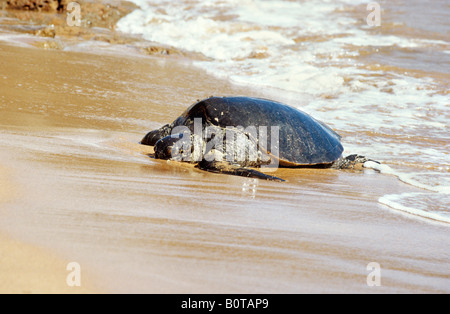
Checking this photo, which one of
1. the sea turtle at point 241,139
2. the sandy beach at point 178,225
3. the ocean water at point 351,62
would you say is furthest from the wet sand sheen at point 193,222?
the ocean water at point 351,62

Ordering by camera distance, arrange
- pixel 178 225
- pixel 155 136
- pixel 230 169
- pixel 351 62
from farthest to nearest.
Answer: pixel 351 62
pixel 155 136
pixel 230 169
pixel 178 225

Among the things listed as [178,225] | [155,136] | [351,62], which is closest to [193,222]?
[178,225]

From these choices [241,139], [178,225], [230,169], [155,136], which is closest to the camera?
[178,225]

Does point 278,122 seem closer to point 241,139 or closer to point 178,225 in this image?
point 241,139

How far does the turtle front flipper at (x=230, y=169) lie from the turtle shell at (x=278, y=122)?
1.31 feet

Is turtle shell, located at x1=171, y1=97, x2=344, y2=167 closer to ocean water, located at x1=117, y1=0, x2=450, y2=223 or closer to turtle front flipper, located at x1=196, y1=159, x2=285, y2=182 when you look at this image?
turtle front flipper, located at x1=196, y1=159, x2=285, y2=182

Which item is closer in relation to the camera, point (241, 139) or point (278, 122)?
point (241, 139)

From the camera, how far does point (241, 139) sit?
4176mm

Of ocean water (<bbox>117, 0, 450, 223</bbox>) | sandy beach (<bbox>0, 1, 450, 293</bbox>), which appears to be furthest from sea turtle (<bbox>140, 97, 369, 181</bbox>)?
ocean water (<bbox>117, 0, 450, 223</bbox>)

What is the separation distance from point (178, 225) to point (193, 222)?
0.11 meters

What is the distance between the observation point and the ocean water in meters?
5.21

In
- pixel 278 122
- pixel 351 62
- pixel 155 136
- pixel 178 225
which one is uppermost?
pixel 351 62
